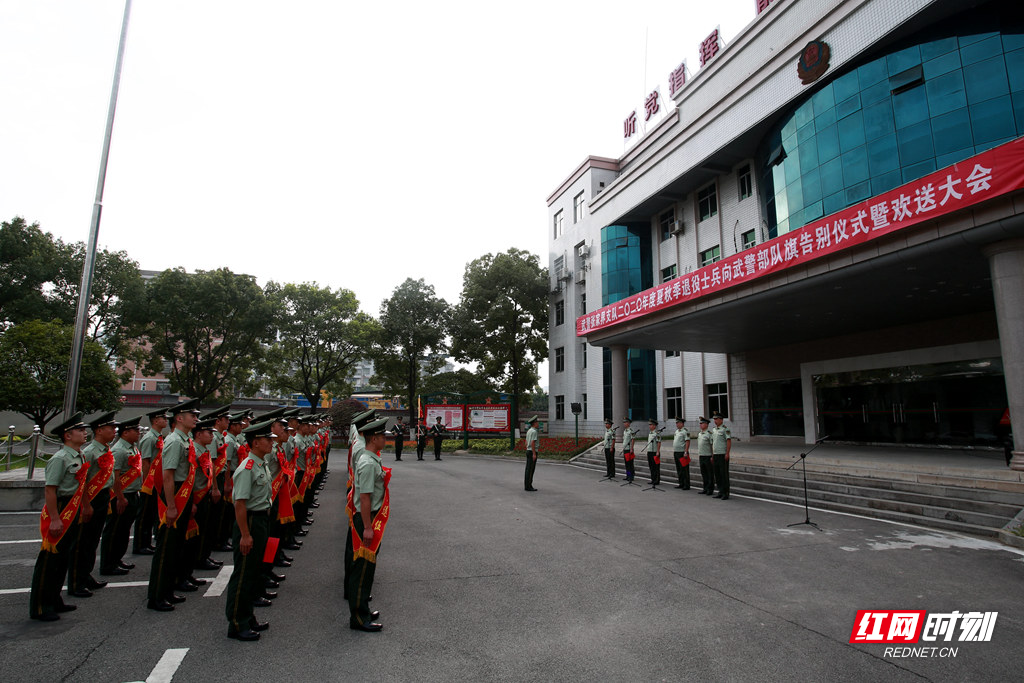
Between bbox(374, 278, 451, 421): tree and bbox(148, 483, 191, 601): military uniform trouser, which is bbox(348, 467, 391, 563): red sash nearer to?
bbox(148, 483, 191, 601): military uniform trouser

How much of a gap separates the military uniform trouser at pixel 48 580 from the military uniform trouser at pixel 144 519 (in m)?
1.71

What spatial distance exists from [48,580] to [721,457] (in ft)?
34.0

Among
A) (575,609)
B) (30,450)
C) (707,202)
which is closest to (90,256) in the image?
(30,450)

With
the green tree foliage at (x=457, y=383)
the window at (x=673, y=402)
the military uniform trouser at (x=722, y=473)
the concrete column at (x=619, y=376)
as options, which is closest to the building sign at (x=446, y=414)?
the concrete column at (x=619, y=376)

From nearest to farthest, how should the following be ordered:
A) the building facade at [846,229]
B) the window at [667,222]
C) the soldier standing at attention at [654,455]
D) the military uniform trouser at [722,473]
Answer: the building facade at [846,229], the military uniform trouser at [722,473], the soldier standing at attention at [654,455], the window at [667,222]

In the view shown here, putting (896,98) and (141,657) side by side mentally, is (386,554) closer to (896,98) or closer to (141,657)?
(141,657)

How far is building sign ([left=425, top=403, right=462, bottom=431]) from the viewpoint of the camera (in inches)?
914

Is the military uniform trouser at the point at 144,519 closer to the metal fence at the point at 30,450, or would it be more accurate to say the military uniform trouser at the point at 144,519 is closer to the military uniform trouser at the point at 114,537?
the military uniform trouser at the point at 114,537

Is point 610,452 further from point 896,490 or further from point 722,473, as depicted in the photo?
point 896,490

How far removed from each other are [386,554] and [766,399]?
59.4 ft

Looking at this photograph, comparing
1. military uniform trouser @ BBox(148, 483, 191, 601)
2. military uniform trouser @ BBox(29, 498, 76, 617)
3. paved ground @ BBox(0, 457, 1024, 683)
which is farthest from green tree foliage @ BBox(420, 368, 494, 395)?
military uniform trouser @ BBox(29, 498, 76, 617)

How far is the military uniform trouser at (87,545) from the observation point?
4.68 metres

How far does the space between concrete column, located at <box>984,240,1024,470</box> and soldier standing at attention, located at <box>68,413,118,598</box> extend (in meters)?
12.9

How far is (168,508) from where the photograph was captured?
4441 mm
